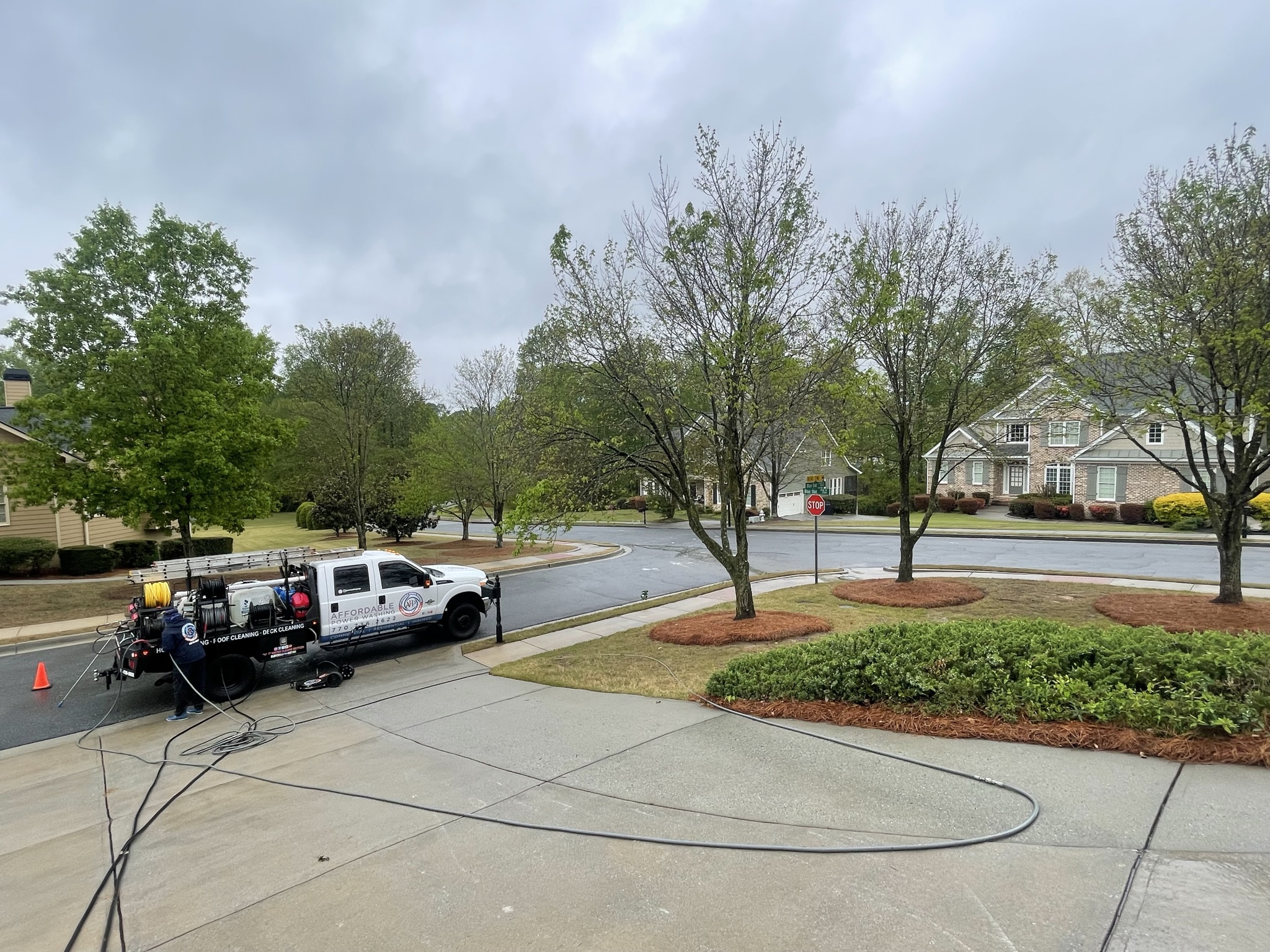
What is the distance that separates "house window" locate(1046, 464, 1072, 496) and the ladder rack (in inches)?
1674

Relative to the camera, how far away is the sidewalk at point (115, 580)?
1341 cm

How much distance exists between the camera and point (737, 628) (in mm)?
10727

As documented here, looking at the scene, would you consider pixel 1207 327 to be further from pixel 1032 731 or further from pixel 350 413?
pixel 350 413

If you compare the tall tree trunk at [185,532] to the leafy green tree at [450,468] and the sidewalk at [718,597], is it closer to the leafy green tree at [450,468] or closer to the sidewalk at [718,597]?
the leafy green tree at [450,468]

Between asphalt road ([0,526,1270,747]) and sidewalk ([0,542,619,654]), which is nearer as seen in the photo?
asphalt road ([0,526,1270,747])

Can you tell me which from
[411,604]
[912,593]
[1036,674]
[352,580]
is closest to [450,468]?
[411,604]

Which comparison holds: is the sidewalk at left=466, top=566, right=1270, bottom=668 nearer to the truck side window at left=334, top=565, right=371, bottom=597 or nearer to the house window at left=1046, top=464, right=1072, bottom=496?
the truck side window at left=334, top=565, right=371, bottom=597

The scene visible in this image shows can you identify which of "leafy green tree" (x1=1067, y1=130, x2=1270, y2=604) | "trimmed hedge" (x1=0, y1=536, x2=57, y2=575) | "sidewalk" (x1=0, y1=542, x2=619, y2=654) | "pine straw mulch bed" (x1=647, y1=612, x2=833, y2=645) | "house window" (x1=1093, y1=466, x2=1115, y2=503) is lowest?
"sidewalk" (x1=0, y1=542, x2=619, y2=654)

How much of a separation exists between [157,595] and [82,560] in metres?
15.7

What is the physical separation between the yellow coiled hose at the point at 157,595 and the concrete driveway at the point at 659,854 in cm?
300

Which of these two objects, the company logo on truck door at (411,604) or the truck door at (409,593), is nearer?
the truck door at (409,593)

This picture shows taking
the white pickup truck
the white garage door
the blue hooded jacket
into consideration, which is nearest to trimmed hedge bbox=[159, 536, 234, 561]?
the white pickup truck

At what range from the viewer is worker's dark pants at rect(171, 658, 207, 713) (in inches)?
342

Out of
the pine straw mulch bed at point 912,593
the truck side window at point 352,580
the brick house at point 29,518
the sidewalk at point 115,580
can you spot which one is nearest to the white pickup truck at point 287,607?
the truck side window at point 352,580
